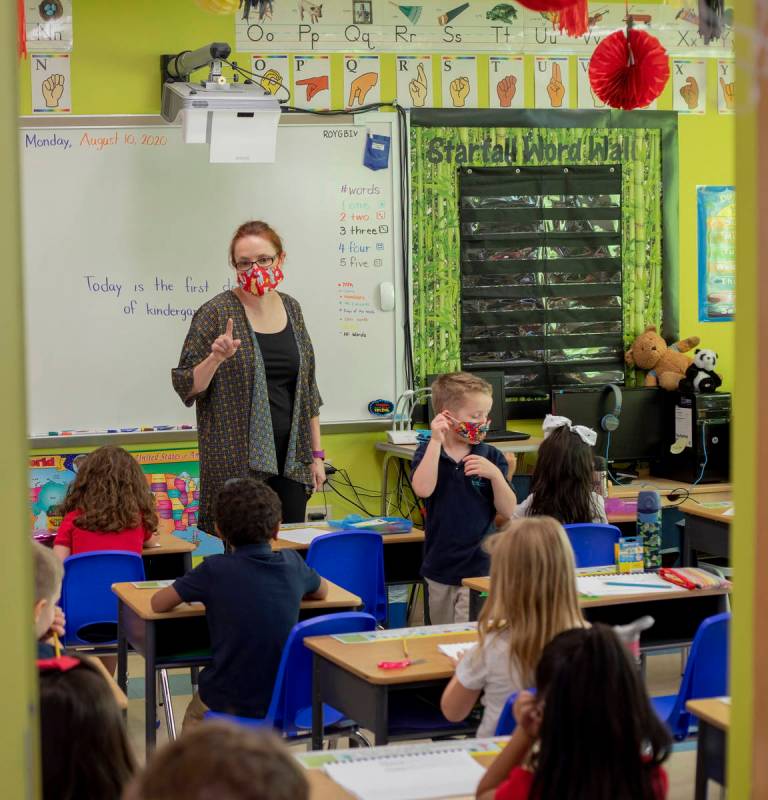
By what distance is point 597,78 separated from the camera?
4.41m

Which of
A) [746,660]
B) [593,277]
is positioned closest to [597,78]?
[593,277]

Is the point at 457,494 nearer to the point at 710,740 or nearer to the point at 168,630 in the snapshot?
the point at 168,630

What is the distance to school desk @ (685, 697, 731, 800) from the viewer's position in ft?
8.46

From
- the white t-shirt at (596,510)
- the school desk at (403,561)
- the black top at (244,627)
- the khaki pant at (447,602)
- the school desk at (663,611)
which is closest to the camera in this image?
the black top at (244,627)

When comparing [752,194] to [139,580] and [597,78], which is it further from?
[139,580]

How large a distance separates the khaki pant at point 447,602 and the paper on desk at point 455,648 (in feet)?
3.75

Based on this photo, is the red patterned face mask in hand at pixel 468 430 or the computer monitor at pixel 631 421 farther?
the computer monitor at pixel 631 421

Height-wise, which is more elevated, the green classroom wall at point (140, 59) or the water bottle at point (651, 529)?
the green classroom wall at point (140, 59)

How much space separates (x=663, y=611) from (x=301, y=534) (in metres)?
1.54

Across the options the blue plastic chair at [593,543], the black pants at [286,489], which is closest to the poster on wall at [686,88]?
the blue plastic chair at [593,543]

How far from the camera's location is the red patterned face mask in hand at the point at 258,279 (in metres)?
4.64

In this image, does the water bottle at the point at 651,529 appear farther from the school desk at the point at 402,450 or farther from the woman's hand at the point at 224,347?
the school desk at the point at 402,450

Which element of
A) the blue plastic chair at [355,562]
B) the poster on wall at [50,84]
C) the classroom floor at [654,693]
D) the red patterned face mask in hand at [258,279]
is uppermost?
the poster on wall at [50,84]

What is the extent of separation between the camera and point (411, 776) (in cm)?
235
